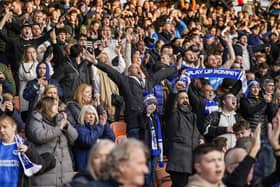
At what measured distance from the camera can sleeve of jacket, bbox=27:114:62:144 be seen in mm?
8789

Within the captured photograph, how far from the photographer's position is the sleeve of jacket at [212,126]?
10.8 m

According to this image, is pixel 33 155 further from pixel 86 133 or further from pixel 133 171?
pixel 133 171

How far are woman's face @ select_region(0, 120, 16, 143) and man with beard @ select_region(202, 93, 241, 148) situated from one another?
3.22 metres

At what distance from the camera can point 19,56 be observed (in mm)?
13703

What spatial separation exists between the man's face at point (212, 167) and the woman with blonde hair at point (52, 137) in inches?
128

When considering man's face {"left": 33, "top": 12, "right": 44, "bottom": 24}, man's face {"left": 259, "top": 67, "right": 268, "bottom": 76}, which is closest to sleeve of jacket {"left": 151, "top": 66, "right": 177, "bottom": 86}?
man's face {"left": 259, "top": 67, "right": 268, "bottom": 76}

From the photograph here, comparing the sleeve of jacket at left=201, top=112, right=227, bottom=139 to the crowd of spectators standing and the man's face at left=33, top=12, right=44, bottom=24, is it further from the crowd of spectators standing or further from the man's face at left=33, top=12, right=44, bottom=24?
the man's face at left=33, top=12, right=44, bottom=24

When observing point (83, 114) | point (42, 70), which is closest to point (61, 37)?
point (42, 70)

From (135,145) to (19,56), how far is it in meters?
8.84

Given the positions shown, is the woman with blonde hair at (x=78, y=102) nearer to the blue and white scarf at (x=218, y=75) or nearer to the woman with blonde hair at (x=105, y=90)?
the woman with blonde hair at (x=105, y=90)

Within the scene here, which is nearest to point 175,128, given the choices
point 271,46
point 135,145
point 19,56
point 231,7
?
point 19,56

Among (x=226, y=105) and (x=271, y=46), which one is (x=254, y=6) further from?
(x=226, y=105)

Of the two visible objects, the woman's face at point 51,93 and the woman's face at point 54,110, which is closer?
the woman's face at point 54,110

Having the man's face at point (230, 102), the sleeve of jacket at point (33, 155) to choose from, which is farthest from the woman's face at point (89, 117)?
the man's face at point (230, 102)
